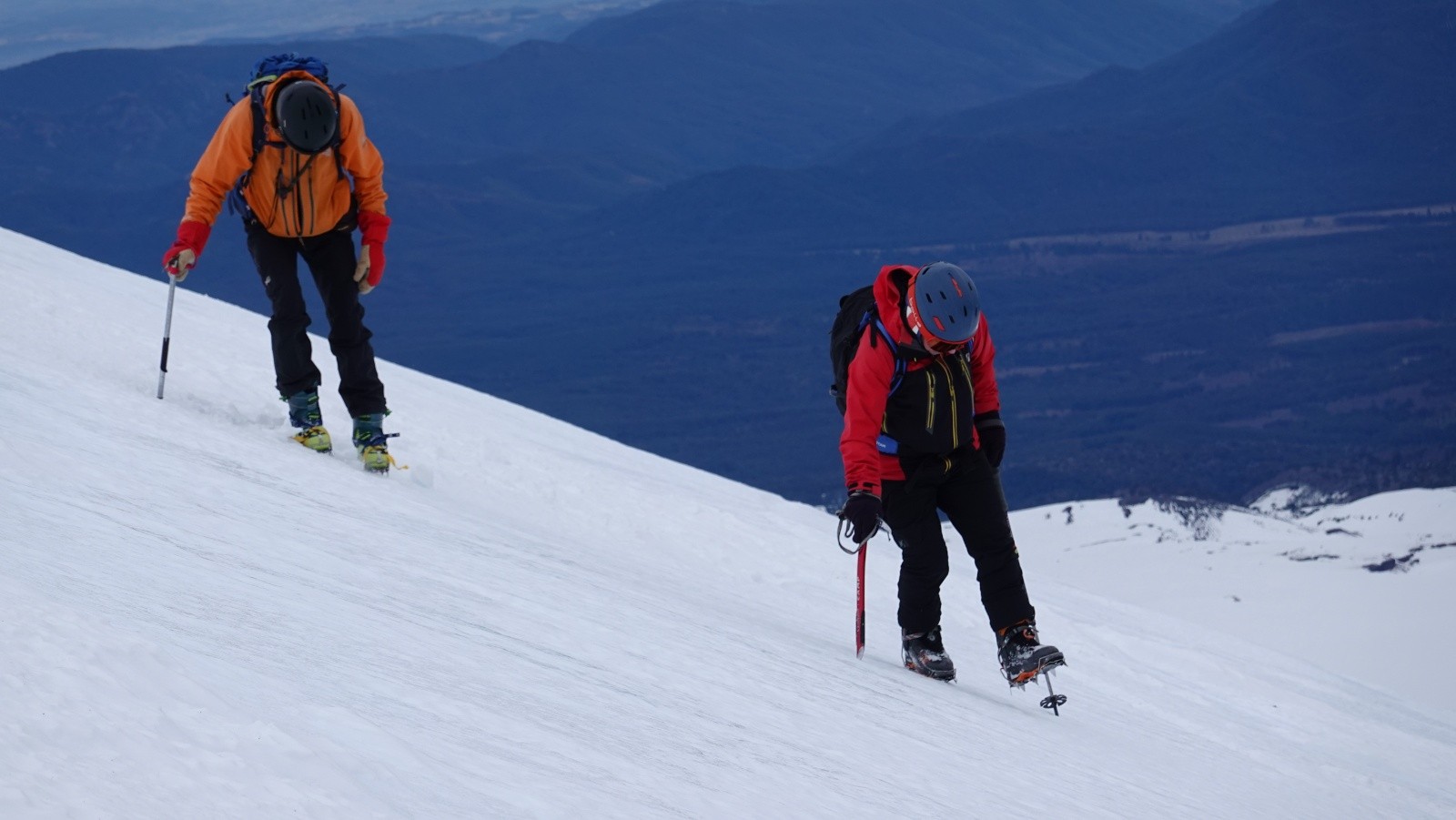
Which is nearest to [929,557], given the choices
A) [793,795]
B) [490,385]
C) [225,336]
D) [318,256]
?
[793,795]

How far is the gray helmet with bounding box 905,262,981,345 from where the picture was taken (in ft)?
A: 15.9

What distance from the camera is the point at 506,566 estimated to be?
5145 millimetres

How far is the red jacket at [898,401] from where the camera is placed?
502 centimetres

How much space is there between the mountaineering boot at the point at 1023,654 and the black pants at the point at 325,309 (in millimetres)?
2928

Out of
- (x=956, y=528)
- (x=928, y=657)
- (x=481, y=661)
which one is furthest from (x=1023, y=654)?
(x=481, y=661)

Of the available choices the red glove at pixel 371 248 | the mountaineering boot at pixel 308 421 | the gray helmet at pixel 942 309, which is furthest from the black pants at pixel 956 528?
the mountaineering boot at pixel 308 421

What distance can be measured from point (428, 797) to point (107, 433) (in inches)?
141

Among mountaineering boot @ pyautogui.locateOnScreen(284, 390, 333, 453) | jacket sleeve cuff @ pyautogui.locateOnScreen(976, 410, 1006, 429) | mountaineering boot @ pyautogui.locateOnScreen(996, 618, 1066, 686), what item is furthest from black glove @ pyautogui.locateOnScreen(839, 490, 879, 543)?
mountaineering boot @ pyautogui.locateOnScreen(284, 390, 333, 453)

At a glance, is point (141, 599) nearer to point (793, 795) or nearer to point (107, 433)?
point (793, 795)

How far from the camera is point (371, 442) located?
6.68 m

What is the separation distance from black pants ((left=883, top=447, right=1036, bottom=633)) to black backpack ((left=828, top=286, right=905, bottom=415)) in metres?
0.37

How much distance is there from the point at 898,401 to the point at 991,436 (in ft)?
1.51

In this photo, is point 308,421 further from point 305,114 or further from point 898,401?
point 898,401

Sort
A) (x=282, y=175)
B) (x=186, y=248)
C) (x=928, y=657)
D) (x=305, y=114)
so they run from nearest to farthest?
(x=928, y=657) < (x=305, y=114) < (x=282, y=175) < (x=186, y=248)
